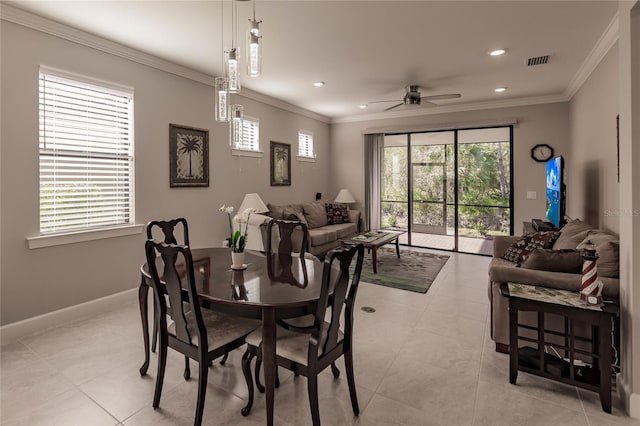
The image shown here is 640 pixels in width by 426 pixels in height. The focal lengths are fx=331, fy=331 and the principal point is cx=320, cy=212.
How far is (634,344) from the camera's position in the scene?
6.17 ft

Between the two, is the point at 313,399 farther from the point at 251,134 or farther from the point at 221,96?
the point at 251,134

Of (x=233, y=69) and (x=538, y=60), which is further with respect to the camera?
(x=538, y=60)

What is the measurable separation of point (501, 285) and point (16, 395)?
327 centimetres

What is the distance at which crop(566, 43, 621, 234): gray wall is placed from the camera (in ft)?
10.6

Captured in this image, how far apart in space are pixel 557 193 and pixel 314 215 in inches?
141

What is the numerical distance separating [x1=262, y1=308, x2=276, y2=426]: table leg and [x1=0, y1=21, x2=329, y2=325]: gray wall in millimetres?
2586

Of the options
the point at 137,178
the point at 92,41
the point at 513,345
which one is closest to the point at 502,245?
the point at 513,345

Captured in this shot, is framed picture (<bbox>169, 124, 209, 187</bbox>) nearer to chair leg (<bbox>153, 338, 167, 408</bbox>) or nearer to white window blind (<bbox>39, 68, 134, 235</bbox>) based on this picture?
white window blind (<bbox>39, 68, 134, 235</bbox>)

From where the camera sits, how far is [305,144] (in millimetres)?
6832

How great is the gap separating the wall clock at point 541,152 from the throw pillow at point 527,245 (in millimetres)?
2828

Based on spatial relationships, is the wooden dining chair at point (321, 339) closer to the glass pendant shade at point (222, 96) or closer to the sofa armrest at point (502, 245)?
the glass pendant shade at point (222, 96)

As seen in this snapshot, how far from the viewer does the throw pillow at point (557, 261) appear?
237 cm

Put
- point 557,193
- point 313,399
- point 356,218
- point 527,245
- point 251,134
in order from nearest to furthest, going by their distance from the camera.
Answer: point 313,399, point 527,245, point 557,193, point 251,134, point 356,218

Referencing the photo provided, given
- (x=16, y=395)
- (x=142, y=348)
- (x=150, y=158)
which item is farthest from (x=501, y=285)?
(x=150, y=158)
